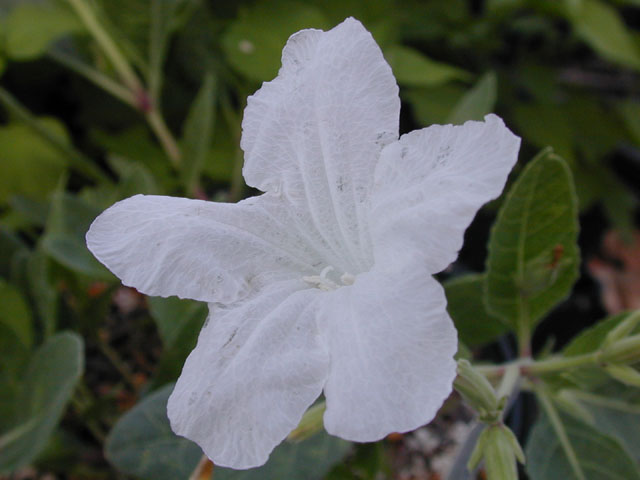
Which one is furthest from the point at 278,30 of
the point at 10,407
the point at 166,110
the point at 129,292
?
the point at 10,407

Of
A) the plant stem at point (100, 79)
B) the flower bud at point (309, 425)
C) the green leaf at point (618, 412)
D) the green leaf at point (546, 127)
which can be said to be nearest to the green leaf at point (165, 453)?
the flower bud at point (309, 425)

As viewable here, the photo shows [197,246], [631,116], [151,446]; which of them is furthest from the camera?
[631,116]

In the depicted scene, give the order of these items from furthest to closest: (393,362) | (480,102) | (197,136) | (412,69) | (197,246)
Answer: (412,69), (197,136), (480,102), (197,246), (393,362)

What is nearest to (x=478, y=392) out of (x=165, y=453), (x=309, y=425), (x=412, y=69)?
(x=309, y=425)

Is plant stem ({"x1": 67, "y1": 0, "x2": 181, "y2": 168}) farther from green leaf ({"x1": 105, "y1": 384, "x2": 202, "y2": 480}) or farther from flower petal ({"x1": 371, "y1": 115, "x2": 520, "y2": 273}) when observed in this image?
flower petal ({"x1": 371, "y1": 115, "x2": 520, "y2": 273})

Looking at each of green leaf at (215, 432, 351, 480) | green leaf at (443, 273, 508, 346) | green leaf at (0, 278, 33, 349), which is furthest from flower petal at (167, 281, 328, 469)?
green leaf at (0, 278, 33, 349)

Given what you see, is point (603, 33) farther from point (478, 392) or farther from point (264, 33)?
point (478, 392)
